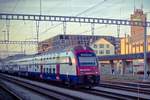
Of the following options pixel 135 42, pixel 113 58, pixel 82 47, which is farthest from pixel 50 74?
pixel 135 42

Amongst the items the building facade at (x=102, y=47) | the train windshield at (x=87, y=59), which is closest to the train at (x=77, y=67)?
the train windshield at (x=87, y=59)

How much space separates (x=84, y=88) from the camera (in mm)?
31781

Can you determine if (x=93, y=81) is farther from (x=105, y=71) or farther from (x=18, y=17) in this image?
(x=105, y=71)

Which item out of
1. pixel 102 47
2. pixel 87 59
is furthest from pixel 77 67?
pixel 102 47

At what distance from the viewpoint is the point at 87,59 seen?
1184 inches

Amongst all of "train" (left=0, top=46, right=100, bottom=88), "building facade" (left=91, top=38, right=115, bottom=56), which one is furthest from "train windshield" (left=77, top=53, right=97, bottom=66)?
"building facade" (left=91, top=38, right=115, bottom=56)

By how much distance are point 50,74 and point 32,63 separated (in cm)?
1359

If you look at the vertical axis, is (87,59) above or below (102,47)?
below

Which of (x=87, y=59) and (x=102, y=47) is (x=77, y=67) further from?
(x=102, y=47)

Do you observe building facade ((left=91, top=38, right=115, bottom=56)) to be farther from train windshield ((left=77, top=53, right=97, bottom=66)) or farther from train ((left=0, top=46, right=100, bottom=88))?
train windshield ((left=77, top=53, right=97, bottom=66))

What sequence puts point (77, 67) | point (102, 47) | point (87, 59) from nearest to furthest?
1. point (77, 67)
2. point (87, 59)
3. point (102, 47)

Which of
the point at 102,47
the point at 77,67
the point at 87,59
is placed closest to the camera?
the point at 77,67

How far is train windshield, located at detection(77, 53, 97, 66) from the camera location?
97.3ft

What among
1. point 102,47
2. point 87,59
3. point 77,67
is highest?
point 102,47
